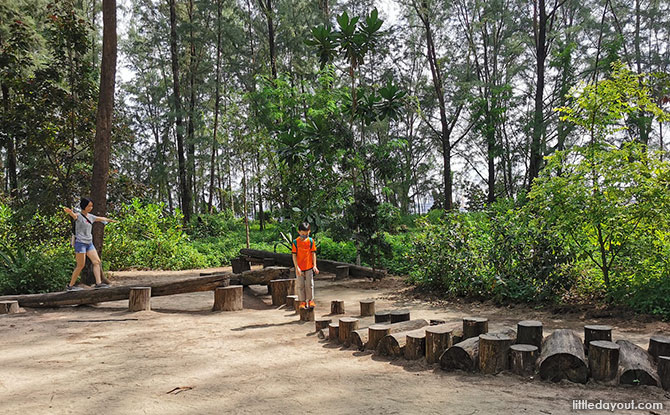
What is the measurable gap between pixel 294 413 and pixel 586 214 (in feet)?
17.9

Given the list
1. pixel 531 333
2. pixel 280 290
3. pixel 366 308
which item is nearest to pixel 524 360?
pixel 531 333

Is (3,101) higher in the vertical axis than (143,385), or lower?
higher

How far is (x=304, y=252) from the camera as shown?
275 inches

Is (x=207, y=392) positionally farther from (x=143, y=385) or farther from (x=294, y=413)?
(x=294, y=413)

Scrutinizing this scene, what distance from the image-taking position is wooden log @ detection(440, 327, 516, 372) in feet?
12.7

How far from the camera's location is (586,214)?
6.30m

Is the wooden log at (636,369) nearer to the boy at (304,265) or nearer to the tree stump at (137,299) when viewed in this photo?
the boy at (304,265)

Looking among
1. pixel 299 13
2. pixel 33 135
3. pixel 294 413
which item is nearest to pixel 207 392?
pixel 294 413

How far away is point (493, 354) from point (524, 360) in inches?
10.4

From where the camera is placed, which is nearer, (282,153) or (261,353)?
(261,353)

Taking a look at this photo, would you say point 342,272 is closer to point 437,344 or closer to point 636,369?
point 437,344

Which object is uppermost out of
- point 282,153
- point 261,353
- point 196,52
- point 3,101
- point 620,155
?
point 196,52

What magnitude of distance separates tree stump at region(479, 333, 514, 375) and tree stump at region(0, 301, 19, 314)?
290 inches

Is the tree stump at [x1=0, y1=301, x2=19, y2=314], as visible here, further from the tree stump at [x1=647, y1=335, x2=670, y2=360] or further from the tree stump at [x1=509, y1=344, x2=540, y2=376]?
the tree stump at [x1=647, y1=335, x2=670, y2=360]
